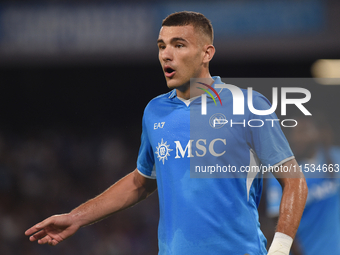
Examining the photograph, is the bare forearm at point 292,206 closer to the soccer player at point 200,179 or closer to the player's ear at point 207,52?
the soccer player at point 200,179

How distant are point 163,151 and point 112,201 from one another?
0.50 metres

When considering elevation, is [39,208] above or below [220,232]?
below

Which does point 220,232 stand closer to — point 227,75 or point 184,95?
point 184,95

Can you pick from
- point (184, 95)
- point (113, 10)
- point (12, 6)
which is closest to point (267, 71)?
point (113, 10)

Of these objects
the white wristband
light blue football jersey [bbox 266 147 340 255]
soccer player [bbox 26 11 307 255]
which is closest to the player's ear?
soccer player [bbox 26 11 307 255]

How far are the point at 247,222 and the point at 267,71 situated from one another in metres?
5.97

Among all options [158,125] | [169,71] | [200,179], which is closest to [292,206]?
[200,179]

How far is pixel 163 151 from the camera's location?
235 cm

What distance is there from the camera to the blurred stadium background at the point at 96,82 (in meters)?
6.91

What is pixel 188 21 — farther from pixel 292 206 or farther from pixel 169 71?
pixel 292 206

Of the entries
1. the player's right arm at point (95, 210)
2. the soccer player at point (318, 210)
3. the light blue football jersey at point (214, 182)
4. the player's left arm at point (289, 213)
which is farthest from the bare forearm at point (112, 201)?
the soccer player at point (318, 210)

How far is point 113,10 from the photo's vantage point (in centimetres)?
713

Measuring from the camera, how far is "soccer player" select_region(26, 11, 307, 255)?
2.14 m

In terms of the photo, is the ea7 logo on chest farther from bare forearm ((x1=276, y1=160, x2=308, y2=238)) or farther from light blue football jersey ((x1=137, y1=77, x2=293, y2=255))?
bare forearm ((x1=276, y1=160, x2=308, y2=238))
